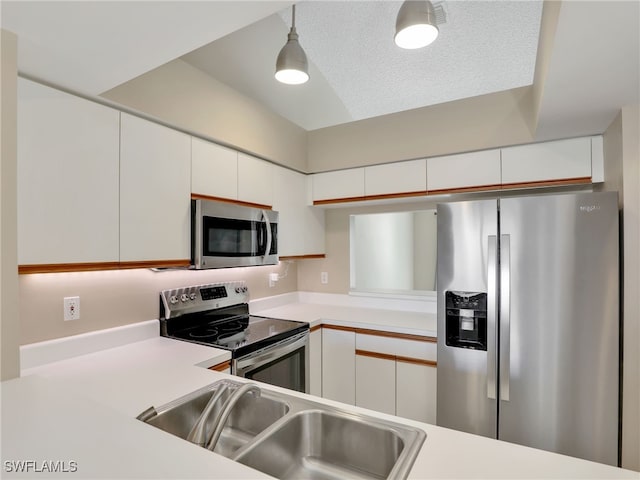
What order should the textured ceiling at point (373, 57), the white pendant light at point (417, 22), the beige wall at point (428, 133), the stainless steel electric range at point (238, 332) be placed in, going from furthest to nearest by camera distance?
the beige wall at point (428, 133), the textured ceiling at point (373, 57), the stainless steel electric range at point (238, 332), the white pendant light at point (417, 22)

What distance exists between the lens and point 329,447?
1051 millimetres

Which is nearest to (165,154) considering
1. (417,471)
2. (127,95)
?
(127,95)

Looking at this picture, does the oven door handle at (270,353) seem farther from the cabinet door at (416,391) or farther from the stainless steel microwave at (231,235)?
the cabinet door at (416,391)

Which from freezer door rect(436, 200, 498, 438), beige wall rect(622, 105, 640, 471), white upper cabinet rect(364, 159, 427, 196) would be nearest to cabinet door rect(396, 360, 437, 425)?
freezer door rect(436, 200, 498, 438)

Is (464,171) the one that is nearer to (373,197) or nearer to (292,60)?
(373,197)

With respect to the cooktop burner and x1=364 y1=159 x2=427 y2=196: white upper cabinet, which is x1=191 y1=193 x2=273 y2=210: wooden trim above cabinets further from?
x1=364 y1=159 x2=427 y2=196: white upper cabinet

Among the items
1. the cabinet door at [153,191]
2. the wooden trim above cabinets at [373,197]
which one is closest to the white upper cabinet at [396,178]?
the wooden trim above cabinets at [373,197]

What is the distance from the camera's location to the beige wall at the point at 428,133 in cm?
223

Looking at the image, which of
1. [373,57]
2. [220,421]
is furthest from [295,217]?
[220,421]

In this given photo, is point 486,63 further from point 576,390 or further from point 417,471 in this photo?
point 417,471

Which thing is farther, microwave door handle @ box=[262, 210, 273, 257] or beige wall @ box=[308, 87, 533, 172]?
microwave door handle @ box=[262, 210, 273, 257]

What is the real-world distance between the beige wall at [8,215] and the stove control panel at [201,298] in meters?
1.06

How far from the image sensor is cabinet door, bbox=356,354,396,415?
7.88 ft

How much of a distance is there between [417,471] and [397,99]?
2.77 metres
